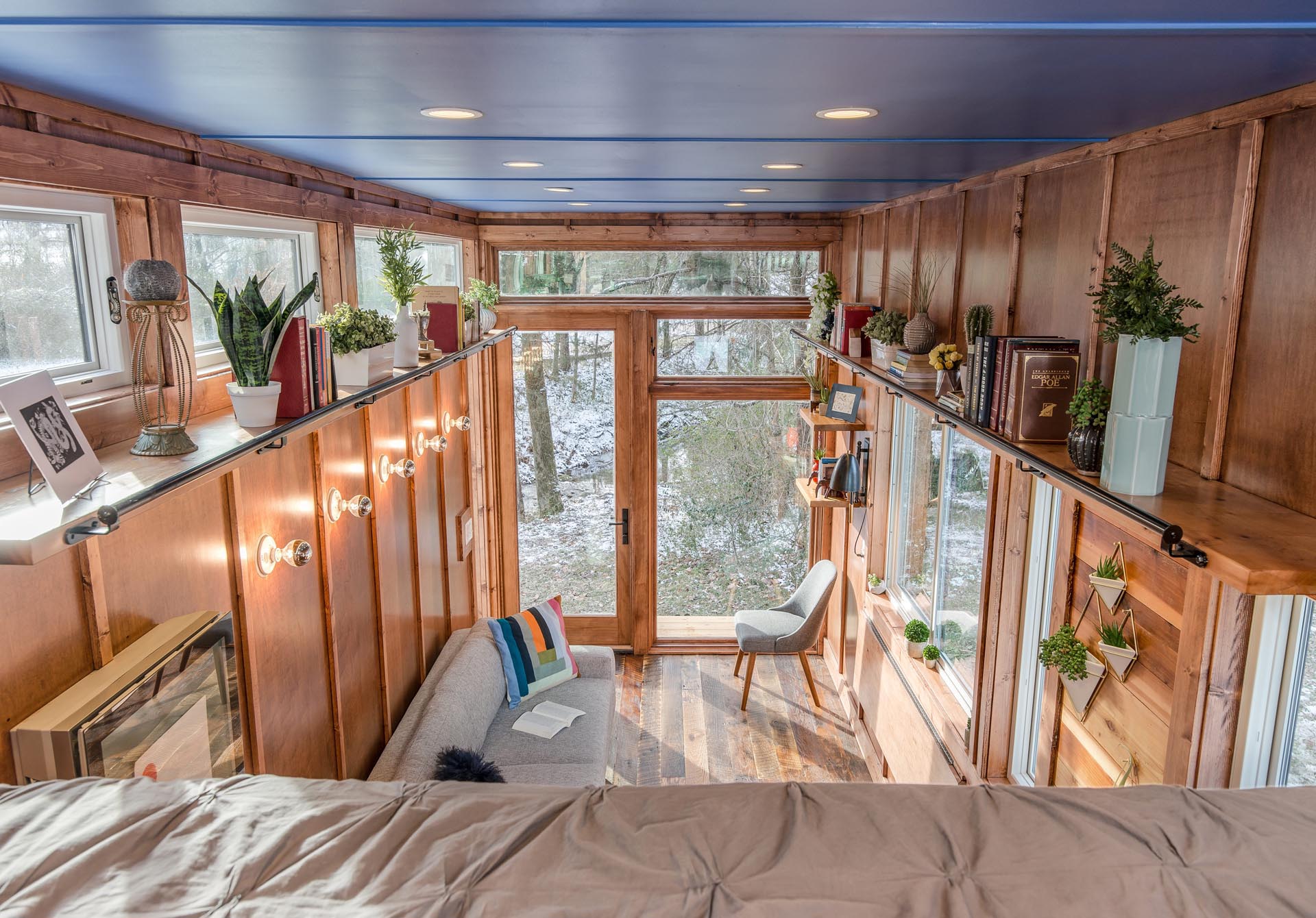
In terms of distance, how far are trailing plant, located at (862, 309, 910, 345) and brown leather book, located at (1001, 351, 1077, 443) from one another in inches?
66.8

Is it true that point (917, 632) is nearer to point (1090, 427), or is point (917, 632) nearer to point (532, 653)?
point (532, 653)

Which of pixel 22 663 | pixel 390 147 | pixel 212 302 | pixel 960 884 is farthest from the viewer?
pixel 390 147

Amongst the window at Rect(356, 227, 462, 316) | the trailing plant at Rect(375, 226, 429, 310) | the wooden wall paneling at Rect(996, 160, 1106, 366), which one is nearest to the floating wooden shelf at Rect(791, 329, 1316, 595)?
the wooden wall paneling at Rect(996, 160, 1106, 366)

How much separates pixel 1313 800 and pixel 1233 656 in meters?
0.60

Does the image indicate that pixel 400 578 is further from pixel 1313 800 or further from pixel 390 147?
pixel 1313 800

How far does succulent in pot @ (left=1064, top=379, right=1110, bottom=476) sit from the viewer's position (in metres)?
2.04

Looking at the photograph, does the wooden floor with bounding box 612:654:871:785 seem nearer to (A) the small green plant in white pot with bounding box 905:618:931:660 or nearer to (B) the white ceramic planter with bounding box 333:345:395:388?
(A) the small green plant in white pot with bounding box 905:618:931:660

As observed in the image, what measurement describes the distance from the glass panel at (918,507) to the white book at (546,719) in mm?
1935

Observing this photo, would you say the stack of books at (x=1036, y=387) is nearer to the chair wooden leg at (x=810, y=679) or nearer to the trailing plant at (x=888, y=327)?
the trailing plant at (x=888, y=327)

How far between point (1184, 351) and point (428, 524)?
377 cm

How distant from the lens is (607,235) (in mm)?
6242

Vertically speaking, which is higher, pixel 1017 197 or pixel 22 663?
pixel 1017 197

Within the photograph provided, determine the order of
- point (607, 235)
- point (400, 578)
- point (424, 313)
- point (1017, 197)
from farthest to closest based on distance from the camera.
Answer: point (607, 235), point (400, 578), point (424, 313), point (1017, 197)

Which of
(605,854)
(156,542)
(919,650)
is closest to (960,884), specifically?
(605,854)
